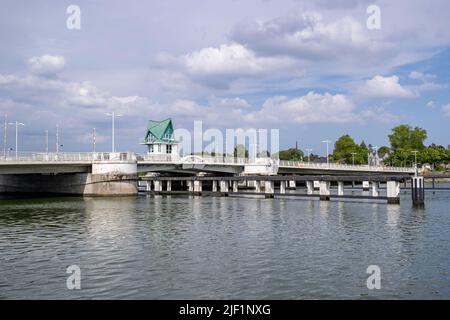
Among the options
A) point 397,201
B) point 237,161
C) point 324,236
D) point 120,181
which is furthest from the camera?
point 237,161

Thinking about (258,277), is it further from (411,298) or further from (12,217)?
(12,217)

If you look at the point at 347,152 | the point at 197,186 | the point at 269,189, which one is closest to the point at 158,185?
the point at 197,186

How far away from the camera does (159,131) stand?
5458 inches

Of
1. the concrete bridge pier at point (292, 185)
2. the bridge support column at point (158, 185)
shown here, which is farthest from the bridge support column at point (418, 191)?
the concrete bridge pier at point (292, 185)

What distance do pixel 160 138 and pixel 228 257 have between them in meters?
115

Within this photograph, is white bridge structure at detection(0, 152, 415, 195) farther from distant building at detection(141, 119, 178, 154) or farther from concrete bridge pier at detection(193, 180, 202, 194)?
distant building at detection(141, 119, 178, 154)

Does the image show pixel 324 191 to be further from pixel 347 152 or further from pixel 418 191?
pixel 347 152

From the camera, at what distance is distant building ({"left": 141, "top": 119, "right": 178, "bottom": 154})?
134 metres

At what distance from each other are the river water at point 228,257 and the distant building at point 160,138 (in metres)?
92.2

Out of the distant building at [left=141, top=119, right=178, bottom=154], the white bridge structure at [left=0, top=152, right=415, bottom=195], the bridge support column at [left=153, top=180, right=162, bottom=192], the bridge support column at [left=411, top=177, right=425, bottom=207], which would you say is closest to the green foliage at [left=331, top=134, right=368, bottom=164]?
the distant building at [left=141, top=119, right=178, bottom=154]

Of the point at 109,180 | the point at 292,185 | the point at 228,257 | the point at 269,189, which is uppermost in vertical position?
the point at 109,180
